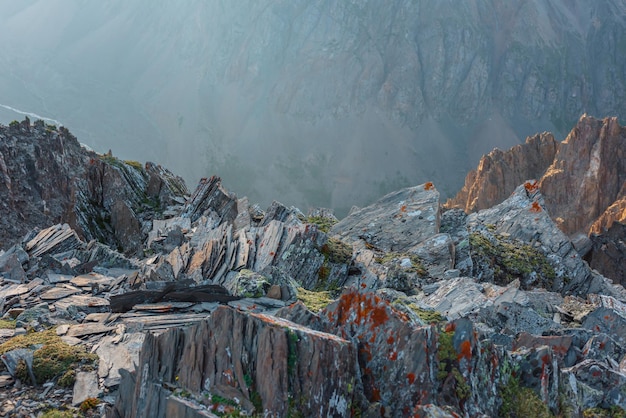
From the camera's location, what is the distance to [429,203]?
90.8ft

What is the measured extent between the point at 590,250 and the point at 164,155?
141 meters

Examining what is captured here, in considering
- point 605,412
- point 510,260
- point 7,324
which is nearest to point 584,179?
point 510,260

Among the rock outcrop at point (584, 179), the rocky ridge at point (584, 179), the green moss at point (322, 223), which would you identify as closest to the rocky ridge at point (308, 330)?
the green moss at point (322, 223)

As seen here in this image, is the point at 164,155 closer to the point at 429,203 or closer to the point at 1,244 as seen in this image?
the point at 1,244

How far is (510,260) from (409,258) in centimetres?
638

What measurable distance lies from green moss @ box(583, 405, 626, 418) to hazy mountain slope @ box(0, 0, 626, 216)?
159 meters

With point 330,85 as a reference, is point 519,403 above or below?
below

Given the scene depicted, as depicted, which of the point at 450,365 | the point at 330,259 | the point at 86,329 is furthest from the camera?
the point at 330,259

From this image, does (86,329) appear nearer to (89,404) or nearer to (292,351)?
(89,404)

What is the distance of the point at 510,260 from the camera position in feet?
84.5

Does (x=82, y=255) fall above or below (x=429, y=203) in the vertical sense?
below

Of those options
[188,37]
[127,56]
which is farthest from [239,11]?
[127,56]

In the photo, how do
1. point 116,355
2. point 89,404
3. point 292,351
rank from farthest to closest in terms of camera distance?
point 116,355 → point 89,404 → point 292,351

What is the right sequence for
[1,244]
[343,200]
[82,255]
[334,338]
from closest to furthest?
[334,338] < [82,255] < [1,244] < [343,200]
